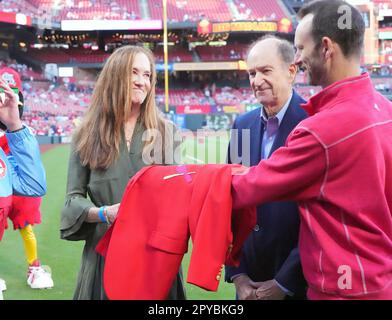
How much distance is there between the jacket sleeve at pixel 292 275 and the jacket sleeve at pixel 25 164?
4.17 ft

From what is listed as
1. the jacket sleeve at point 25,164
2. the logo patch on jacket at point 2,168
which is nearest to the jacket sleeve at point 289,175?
the jacket sleeve at point 25,164

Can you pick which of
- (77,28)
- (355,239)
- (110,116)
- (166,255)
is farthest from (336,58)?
(77,28)

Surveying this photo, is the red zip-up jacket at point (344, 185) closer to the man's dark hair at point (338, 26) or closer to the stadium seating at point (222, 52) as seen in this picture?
the man's dark hair at point (338, 26)

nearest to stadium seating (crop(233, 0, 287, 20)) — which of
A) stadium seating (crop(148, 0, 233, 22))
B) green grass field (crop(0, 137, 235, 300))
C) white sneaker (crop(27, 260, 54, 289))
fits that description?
stadium seating (crop(148, 0, 233, 22))

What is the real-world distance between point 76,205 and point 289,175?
3.36 feet

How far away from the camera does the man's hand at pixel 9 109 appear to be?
2328mm

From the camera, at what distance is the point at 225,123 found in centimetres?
3297

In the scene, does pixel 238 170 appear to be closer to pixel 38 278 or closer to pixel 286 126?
pixel 286 126

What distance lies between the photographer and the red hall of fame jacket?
1621 millimetres

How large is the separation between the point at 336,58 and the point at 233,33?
42371 millimetres

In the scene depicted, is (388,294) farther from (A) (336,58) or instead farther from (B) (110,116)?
(B) (110,116)

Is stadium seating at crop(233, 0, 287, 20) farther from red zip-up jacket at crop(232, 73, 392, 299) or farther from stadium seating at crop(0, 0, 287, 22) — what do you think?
red zip-up jacket at crop(232, 73, 392, 299)

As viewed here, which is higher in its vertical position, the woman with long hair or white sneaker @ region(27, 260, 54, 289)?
the woman with long hair

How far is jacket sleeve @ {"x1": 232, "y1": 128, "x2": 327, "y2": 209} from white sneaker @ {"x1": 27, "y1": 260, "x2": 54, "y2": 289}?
391cm
